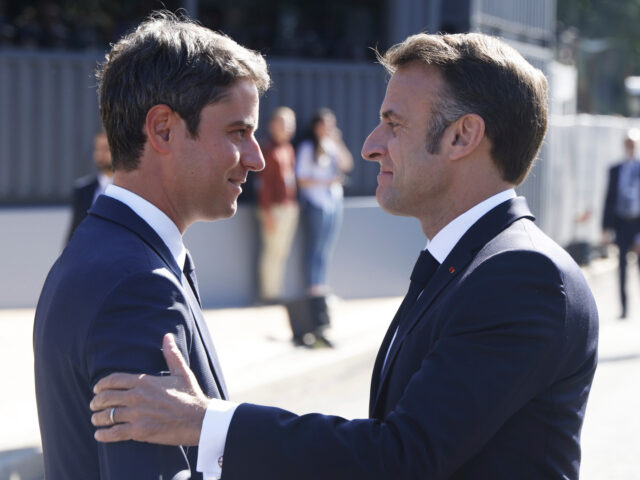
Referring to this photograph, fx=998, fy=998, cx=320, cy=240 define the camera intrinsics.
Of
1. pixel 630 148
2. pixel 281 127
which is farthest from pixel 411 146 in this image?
pixel 630 148

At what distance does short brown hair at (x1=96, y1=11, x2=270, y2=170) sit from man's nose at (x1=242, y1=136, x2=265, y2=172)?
0.20 m

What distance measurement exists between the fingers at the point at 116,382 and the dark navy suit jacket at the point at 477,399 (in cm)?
25

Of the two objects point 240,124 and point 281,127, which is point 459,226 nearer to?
point 240,124

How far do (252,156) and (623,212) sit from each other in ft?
30.5

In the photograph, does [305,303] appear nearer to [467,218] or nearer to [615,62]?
[467,218]

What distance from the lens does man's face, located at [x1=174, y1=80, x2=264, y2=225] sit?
2.35m

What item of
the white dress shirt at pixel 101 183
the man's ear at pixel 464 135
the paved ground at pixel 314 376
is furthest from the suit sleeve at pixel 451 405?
the white dress shirt at pixel 101 183

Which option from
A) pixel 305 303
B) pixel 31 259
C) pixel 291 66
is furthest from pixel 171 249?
pixel 291 66

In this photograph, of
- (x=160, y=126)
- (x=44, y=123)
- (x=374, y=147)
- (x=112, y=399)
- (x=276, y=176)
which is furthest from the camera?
(x=276, y=176)

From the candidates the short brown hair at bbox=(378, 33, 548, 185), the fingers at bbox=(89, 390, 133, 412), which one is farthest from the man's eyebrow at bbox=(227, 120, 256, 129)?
the fingers at bbox=(89, 390, 133, 412)

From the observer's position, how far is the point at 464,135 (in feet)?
7.54

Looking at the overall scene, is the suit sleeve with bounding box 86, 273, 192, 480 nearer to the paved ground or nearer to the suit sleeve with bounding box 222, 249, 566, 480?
the suit sleeve with bounding box 222, 249, 566, 480

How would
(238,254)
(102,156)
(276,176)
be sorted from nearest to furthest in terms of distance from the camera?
(102,156), (276,176), (238,254)

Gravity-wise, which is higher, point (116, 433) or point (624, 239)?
point (116, 433)
